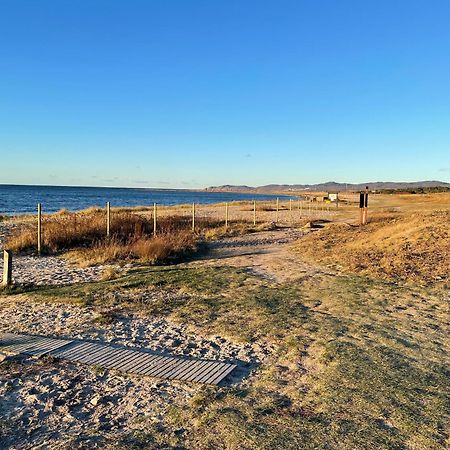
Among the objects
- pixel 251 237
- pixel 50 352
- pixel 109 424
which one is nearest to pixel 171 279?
pixel 50 352

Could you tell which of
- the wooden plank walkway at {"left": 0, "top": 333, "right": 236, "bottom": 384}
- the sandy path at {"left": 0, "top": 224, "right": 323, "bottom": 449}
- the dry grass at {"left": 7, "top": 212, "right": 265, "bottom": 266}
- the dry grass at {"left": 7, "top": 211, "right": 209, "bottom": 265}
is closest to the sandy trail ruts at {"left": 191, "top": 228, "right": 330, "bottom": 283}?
the dry grass at {"left": 7, "top": 212, "right": 265, "bottom": 266}

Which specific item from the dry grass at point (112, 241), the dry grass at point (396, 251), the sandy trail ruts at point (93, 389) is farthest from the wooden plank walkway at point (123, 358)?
the dry grass at point (112, 241)

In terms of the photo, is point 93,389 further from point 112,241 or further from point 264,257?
point 112,241

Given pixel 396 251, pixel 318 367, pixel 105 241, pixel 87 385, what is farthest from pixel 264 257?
pixel 87 385

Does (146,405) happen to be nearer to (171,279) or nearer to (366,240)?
(171,279)

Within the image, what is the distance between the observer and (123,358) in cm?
525

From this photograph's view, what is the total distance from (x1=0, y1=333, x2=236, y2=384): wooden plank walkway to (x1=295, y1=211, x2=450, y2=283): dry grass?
632cm

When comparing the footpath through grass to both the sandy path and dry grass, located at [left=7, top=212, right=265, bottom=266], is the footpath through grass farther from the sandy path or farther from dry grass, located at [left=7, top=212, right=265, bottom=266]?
dry grass, located at [left=7, top=212, right=265, bottom=266]

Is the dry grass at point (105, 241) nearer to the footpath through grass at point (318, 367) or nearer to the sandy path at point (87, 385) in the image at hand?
the footpath through grass at point (318, 367)

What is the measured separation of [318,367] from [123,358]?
6.85 ft

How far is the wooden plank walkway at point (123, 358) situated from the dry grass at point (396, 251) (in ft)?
20.7

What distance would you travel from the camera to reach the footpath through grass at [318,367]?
3.55m

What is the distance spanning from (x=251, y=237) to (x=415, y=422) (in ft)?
52.8

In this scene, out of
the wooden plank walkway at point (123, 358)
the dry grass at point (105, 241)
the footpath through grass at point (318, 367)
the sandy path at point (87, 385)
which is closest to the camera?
the footpath through grass at point (318, 367)
